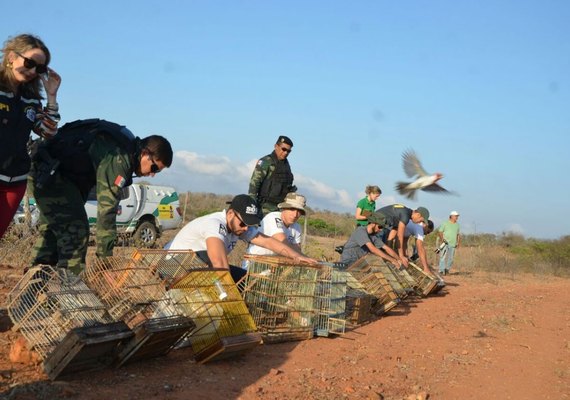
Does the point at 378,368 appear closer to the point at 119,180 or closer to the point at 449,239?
the point at 119,180

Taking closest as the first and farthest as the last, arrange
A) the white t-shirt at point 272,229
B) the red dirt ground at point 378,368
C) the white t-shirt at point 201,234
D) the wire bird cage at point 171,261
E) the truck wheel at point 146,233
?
the red dirt ground at point 378,368, the wire bird cage at point 171,261, the white t-shirt at point 201,234, the white t-shirt at point 272,229, the truck wheel at point 146,233

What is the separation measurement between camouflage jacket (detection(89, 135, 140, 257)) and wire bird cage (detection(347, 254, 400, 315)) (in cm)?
420

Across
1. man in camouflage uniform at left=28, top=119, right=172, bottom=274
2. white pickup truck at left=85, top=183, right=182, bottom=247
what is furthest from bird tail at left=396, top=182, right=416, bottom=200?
white pickup truck at left=85, top=183, right=182, bottom=247

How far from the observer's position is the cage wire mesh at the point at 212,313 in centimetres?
514

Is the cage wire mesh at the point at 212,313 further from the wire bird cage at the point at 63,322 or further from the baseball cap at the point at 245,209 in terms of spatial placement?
the baseball cap at the point at 245,209

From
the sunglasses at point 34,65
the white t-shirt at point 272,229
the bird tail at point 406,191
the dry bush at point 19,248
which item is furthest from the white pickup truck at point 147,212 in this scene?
the sunglasses at point 34,65

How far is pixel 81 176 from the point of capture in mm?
5562

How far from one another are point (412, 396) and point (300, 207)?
309 cm

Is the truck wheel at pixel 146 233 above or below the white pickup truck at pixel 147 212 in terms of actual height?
below

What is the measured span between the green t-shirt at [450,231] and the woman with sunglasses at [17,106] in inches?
530

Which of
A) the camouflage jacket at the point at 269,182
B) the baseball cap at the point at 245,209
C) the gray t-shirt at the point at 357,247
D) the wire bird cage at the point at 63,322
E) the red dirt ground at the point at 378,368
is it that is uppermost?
the camouflage jacket at the point at 269,182

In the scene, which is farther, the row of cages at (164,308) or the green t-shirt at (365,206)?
the green t-shirt at (365,206)

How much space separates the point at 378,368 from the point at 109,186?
2.79 m

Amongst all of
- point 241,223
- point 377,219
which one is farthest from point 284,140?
point 241,223
